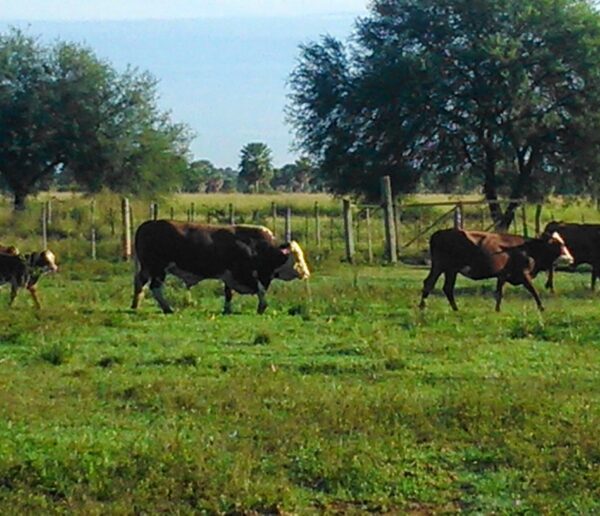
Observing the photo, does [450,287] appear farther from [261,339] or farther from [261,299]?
[261,339]

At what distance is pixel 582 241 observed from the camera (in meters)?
29.6

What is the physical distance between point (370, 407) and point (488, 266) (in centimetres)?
1225

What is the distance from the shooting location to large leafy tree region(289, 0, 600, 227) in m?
45.3

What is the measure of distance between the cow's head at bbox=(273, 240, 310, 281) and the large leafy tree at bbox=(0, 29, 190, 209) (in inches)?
1248

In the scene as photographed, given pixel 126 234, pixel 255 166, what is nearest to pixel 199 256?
pixel 126 234

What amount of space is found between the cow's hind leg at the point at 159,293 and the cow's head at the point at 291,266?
2397 mm

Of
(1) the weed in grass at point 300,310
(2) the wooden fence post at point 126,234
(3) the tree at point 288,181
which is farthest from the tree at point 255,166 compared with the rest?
(1) the weed in grass at point 300,310

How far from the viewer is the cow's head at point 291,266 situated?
23.5 meters

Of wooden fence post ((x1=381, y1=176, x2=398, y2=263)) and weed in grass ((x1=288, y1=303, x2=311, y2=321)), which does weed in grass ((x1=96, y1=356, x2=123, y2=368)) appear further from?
wooden fence post ((x1=381, y1=176, x2=398, y2=263))

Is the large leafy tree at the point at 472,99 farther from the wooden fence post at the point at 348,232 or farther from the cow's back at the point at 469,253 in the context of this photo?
the cow's back at the point at 469,253

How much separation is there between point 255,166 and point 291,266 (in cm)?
8555

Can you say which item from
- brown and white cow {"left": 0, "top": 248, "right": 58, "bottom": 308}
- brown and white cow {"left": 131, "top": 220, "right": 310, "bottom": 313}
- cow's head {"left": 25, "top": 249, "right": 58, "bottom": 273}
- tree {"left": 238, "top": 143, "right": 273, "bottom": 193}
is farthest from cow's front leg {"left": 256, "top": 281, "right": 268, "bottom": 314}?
tree {"left": 238, "top": 143, "right": 273, "bottom": 193}

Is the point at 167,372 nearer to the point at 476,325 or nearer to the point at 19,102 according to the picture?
the point at 476,325

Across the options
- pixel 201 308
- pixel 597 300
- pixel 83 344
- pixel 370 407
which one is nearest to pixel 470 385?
pixel 370 407
